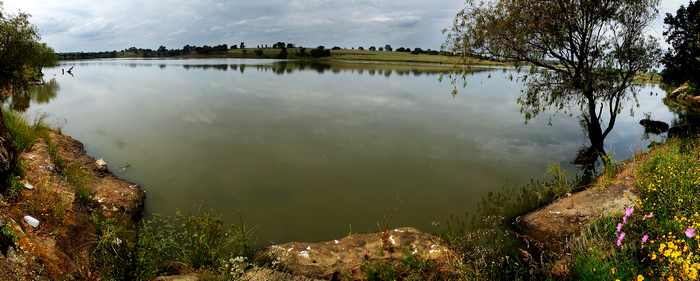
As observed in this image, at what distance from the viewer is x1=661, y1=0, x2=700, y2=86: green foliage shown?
146 ft

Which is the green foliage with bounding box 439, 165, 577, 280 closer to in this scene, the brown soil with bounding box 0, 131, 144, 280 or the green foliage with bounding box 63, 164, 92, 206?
the brown soil with bounding box 0, 131, 144, 280

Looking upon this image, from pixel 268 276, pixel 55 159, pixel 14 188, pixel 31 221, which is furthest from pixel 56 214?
pixel 268 276

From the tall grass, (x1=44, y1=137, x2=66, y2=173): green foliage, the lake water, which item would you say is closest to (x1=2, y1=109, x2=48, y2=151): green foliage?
(x1=44, y1=137, x2=66, y2=173): green foliage

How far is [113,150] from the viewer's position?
1788 cm

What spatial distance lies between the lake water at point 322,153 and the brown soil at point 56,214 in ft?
3.42

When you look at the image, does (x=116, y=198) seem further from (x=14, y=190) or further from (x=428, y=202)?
(x=428, y=202)

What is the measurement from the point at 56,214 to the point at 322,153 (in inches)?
421

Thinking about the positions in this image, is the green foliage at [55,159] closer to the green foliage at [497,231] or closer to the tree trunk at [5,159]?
the tree trunk at [5,159]

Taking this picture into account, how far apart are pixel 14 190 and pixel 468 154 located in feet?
53.7

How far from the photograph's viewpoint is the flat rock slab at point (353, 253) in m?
7.59

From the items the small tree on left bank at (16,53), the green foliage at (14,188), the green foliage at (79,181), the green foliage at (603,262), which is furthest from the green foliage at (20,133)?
the small tree on left bank at (16,53)

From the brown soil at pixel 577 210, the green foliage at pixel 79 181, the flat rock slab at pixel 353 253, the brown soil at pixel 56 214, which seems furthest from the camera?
the green foliage at pixel 79 181

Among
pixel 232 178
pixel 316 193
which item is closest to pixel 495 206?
pixel 316 193

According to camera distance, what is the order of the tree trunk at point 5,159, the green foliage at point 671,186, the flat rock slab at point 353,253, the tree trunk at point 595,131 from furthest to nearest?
1. the tree trunk at point 595,131
2. the tree trunk at point 5,159
3. the flat rock slab at point 353,253
4. the green foliage at point 671,186
